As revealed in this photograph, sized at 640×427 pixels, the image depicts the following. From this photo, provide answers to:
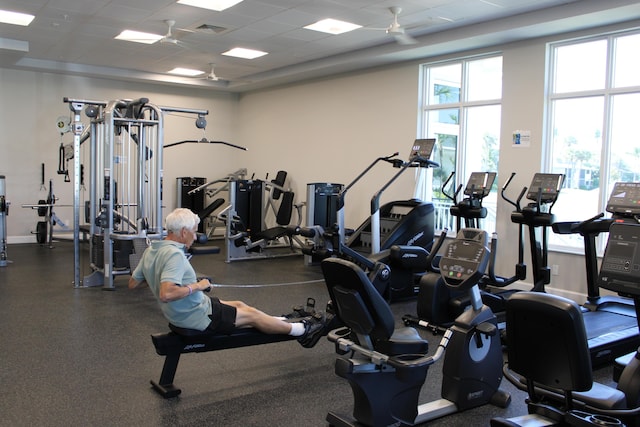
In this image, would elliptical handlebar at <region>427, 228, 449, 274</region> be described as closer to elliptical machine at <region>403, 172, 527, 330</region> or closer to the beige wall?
elliptical machine at <region>403, 172, 527, 330</region>

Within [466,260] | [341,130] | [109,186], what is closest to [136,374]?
[466,260]

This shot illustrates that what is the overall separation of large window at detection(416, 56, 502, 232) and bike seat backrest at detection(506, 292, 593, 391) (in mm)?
4627

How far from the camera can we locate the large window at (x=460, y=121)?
7.00 metres

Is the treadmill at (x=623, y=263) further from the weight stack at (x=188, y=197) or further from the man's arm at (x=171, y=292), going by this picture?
the weight stack at (x=188, y=197)

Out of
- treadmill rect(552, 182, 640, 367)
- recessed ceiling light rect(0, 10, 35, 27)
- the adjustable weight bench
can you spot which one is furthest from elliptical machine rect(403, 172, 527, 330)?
recessed ceiling light rect(0, 10, 35, 27)

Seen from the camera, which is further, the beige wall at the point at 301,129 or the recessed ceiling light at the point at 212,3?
the beige wall at the point at 301,129

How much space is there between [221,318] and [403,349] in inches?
47.8

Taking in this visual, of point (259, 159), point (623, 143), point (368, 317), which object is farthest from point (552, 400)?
point (259, 159)

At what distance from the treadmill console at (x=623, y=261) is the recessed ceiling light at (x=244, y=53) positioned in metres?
6.54

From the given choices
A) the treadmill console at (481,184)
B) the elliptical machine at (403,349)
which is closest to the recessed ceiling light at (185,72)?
the treadmill console at (481,184)

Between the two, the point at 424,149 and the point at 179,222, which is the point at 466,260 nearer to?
the point at 179,222

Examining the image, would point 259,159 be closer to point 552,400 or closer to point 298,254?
point 298,254

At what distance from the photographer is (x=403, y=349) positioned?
107 inches

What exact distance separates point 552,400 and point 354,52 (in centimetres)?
629
